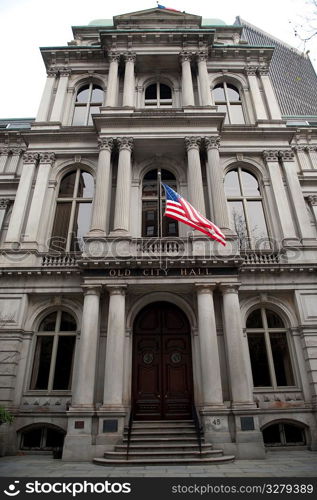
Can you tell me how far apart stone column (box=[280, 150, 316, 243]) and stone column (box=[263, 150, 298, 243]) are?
1.13 feet

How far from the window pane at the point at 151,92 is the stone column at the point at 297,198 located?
28.5 ft

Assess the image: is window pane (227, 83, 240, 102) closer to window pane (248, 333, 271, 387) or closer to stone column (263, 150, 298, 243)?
stone column (263, 150, 298, 243)

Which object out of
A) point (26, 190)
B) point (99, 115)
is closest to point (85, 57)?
point (99, 115)

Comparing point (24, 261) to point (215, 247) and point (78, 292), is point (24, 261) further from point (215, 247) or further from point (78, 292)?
point (215, 247)

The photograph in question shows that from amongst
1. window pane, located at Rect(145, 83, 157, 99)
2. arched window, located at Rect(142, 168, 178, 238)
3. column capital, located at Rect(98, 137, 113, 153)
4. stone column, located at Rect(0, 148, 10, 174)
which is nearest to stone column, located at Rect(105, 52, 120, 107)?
window pane, located at Rect(145, 83, 157, 99)

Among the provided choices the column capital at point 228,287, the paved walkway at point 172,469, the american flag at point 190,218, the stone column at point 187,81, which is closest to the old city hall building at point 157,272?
the column capital at point 228,287

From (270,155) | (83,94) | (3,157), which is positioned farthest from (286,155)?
(3,157)

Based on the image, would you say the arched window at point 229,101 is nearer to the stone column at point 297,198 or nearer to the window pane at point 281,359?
the stone column at point 297,198

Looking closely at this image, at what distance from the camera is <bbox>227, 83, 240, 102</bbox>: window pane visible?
20.8 metres

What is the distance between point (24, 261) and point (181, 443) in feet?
31.8

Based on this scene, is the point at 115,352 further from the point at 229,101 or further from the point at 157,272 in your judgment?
the point at 229,101
